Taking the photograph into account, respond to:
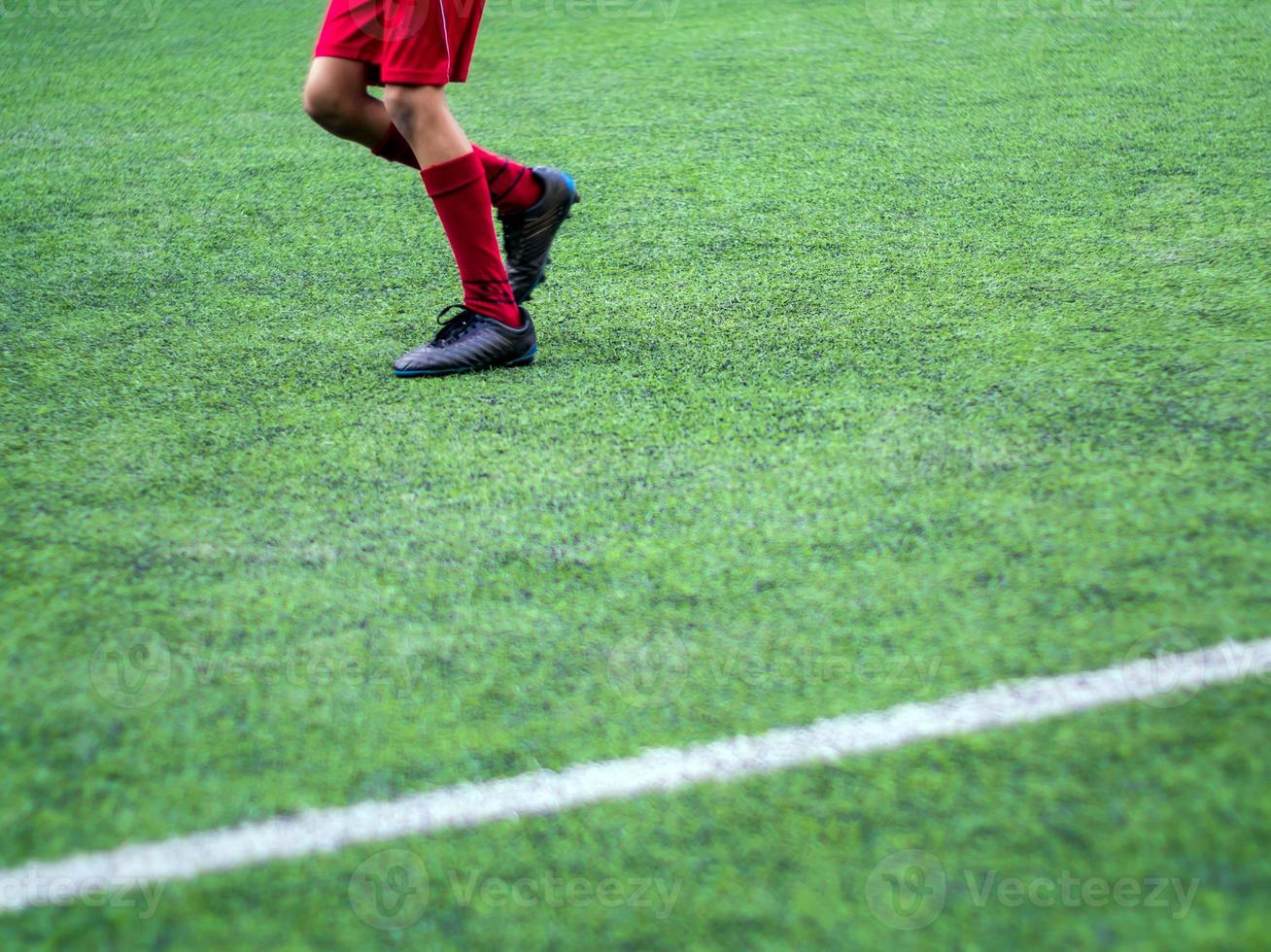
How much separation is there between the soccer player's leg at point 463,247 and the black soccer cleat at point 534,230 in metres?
0.17

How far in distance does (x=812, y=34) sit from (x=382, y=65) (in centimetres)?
347

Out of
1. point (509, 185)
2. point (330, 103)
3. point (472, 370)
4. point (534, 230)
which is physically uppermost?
point (330, 103)

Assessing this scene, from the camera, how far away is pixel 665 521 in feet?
6.27

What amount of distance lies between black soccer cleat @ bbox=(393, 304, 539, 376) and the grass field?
0.05 metres

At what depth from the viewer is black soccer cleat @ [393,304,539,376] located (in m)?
2.51

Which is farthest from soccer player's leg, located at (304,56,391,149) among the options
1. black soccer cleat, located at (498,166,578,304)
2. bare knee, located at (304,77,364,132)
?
black soccer cleat, located at (498,166,578,304)

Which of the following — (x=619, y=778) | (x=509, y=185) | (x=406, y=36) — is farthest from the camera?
(x=509, y=185)

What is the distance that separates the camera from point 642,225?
331 cm

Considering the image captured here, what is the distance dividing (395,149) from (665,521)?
1.26 meters

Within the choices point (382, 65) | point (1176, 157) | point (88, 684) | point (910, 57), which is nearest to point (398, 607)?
point (88, 684)

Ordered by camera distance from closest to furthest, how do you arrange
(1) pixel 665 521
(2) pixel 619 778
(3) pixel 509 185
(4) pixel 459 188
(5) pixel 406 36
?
1. (2) pixel 619 778
2. (1) pixel 665 521
3. (5) pixel 406 36
4. (4) pixel 459 188
5. (3) pixel 509 185

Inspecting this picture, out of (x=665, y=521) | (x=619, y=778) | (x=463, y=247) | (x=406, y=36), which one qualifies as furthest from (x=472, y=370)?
(x=619, y=778)

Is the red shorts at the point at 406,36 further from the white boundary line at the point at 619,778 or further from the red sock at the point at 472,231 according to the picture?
the white boundary line at the point at 619,778

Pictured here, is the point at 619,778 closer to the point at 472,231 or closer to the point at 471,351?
the point at 471,351
